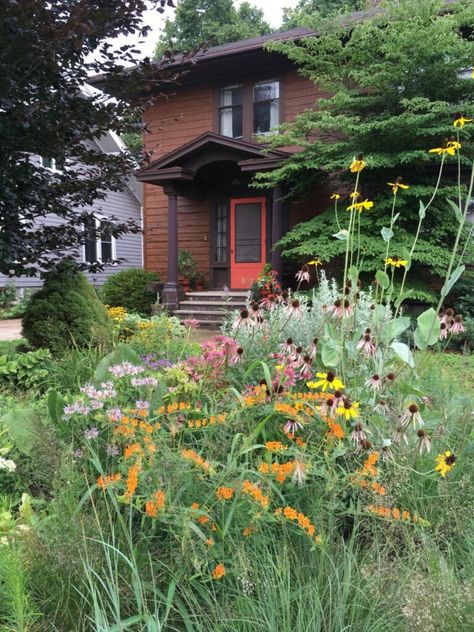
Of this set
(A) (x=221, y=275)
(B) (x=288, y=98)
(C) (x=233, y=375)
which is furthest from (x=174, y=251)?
(C) (x=233, y=375)

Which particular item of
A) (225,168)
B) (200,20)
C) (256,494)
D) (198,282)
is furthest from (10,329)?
(200,20)

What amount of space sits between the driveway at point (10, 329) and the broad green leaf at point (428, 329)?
679 centimetres

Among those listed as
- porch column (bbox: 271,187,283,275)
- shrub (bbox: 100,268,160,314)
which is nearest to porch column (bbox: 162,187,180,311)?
shrub (bbox: 100,268,160,314)

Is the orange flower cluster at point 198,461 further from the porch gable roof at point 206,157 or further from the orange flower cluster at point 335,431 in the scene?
the porch gable roof at point 206,157

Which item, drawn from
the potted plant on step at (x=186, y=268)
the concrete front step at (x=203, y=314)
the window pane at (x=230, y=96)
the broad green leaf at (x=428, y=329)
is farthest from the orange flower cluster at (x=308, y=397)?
the window pane at (x=230, y=96)

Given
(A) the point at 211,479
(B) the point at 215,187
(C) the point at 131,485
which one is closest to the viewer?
(C) the point at 131,485

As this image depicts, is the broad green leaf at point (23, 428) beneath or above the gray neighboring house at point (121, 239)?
beneath

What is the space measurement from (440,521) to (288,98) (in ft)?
32.7

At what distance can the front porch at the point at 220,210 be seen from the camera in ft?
30.4

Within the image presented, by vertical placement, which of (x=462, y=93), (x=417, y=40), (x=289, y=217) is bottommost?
(x=289, y=217)

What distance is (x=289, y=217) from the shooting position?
31.8ft

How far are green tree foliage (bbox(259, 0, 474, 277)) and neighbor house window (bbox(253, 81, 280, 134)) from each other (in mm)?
1932

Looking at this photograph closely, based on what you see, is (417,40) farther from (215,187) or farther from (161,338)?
(161,338)

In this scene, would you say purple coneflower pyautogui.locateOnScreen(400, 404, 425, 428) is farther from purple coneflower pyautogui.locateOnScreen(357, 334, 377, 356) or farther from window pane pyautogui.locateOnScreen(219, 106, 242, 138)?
window pane pyautogui.locateOnScreen(219, 106, 242, 138)
